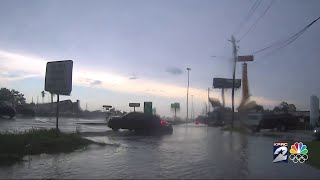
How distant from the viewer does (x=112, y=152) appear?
51.7 feet

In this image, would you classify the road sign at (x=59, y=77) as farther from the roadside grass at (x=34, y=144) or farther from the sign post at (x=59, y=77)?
the roadside grass at (x=34, y=144)

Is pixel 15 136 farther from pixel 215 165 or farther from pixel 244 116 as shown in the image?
pixel 244 116

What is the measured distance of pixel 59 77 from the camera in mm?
18562

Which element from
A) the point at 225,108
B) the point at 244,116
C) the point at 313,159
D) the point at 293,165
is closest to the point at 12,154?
the point at 293,165

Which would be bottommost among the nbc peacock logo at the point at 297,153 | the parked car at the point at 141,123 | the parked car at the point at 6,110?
the nbc peacock logo at the point at 297,153

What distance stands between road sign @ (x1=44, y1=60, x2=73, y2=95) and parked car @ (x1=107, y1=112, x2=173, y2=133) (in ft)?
43.4

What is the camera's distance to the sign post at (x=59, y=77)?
1841 cm

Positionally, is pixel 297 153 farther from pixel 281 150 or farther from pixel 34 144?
pixel 34 144

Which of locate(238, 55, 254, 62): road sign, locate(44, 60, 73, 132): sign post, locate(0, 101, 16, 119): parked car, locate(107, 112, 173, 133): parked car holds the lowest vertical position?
locate(107, 112, 173, 133): parked car

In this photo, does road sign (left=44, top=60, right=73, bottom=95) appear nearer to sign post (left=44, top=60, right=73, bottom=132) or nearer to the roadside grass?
sign post (left=44, top=60, right=73, bottom=132)

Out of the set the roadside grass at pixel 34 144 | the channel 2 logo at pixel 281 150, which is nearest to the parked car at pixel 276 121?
the roadside grass at pixel 34 144

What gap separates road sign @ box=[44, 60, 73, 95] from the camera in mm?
18406

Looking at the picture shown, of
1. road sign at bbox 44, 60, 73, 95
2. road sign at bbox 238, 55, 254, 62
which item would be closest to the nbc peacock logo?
road sign at bbox 44, 60, 73, 95

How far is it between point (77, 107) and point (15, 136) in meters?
81.3
